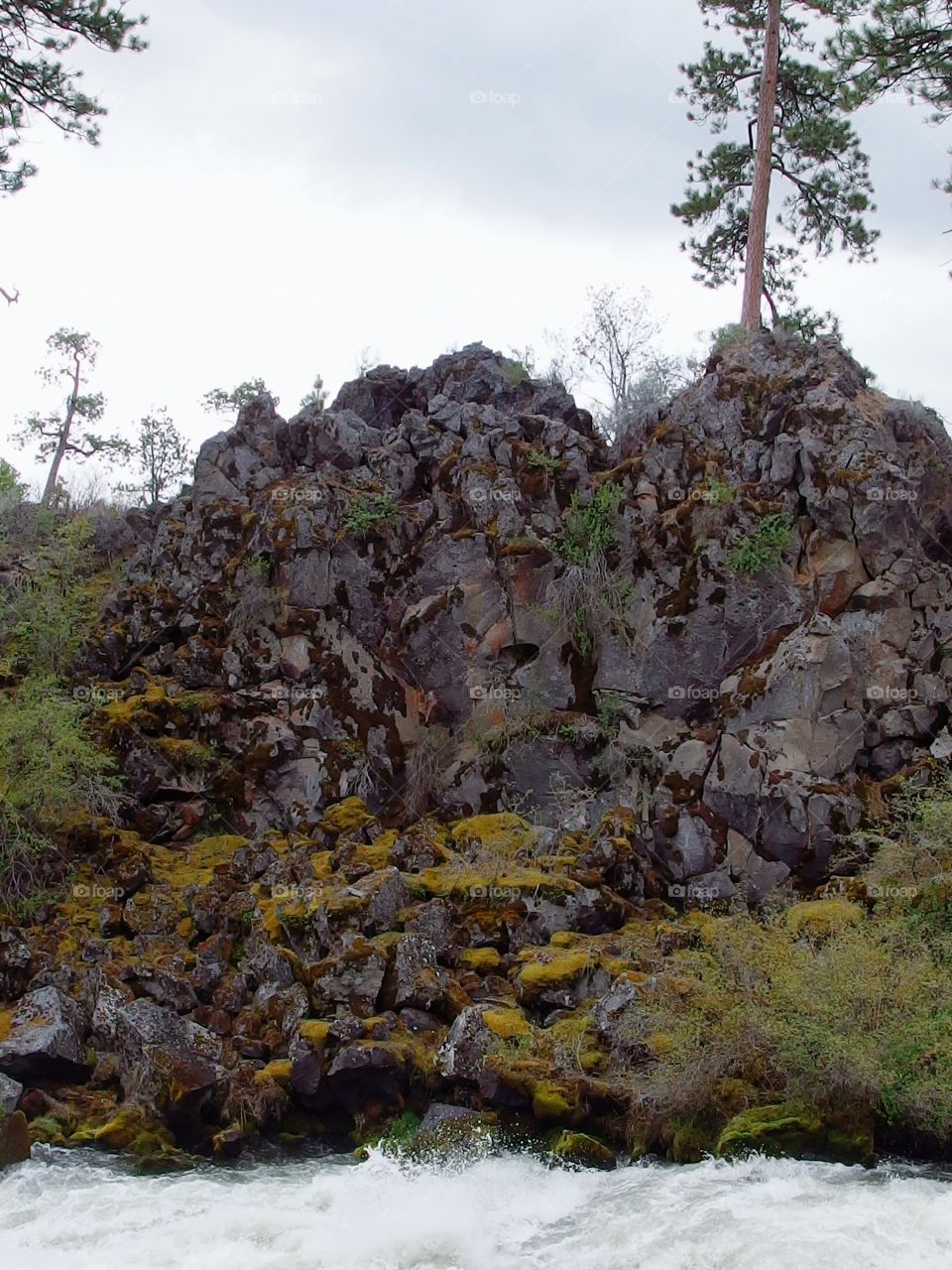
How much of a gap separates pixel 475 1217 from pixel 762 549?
42.0 feet

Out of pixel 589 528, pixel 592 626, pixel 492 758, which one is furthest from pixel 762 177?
pixel 492 758

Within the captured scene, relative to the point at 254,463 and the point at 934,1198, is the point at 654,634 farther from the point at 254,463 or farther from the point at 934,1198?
the point at 934,1198

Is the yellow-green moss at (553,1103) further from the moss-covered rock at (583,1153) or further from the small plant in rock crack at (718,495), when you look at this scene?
the small plant in rock crack at (718,495)

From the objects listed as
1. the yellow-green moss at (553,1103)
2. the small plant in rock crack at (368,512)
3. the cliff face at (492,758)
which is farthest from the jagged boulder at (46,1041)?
the small plant in rock crack at (368,512)

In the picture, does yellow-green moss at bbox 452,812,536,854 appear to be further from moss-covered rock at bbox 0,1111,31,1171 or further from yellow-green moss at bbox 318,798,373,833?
moss-covered rock at bbox 0,1111,31,1171

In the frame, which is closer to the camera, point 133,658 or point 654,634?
point 654,634

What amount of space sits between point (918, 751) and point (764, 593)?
12.2 feet

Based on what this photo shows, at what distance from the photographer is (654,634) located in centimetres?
2066

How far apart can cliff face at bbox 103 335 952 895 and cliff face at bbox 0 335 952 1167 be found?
0.22 feet

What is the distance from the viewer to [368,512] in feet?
73.9

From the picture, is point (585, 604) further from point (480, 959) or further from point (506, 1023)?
point (506, 1023)

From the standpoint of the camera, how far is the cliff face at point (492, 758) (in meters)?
13.1

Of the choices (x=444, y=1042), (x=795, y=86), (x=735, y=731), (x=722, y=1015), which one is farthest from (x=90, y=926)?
(x=795, y=86)

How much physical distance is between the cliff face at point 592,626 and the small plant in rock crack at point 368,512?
59 millimetres
